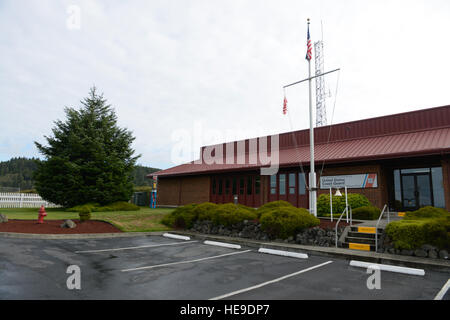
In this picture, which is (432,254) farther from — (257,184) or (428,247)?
(257,184)

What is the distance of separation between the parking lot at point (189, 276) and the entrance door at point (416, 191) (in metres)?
11.5

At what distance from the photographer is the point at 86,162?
21.2 metres

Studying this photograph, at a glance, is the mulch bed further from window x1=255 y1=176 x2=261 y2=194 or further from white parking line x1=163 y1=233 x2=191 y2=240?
window x1=255 y1=176 x2=261 y2=194

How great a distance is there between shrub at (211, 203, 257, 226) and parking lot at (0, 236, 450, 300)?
2978mm

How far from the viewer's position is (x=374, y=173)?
53.3 feet

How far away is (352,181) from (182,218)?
1067 cm

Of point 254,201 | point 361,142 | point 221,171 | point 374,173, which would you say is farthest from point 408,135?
point 221,171

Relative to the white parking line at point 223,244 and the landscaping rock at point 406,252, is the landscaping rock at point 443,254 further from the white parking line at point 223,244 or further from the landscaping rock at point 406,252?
the white parking line at point 223,244

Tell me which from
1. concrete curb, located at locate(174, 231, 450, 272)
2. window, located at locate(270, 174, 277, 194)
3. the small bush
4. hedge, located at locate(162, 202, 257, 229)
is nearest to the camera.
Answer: concrete curb, located at locate(174, 231, 450, 272)

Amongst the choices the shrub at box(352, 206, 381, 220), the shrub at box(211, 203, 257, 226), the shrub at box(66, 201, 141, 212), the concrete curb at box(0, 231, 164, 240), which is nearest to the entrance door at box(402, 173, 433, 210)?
the shrub at box(352, 206, 381, 220)

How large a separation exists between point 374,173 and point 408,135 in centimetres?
403

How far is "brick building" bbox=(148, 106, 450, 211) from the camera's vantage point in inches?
618

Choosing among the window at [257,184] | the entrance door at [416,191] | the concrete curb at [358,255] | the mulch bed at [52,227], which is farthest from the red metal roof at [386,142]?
the mulch bed at [52,227]
